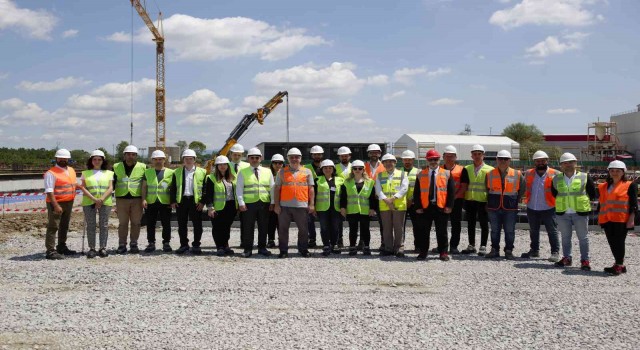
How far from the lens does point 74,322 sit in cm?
505

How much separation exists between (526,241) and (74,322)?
29.7ft

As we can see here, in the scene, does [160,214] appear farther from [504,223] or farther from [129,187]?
[504,223]

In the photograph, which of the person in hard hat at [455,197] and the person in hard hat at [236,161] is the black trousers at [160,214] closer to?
the person in hard hat at [236,161]

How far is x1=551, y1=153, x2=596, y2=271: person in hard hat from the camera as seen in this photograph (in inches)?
305

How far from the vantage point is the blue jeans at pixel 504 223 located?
28.2 feet

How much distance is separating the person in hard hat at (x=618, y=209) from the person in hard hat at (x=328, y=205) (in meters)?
4.06

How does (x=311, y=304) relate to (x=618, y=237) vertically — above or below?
below

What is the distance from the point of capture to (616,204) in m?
7.39

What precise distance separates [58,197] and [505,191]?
23.9ft

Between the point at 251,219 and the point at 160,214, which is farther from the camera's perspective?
the point at 160,214

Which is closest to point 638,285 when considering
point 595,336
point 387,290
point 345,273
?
point 595,336

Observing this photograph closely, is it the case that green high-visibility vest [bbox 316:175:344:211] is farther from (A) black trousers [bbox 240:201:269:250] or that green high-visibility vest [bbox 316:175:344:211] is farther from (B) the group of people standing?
(A) black trousers [bbox 240:201:269:250]

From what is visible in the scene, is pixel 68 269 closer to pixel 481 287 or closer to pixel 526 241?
pixel 481 287

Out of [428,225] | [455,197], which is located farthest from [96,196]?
[455,197]
